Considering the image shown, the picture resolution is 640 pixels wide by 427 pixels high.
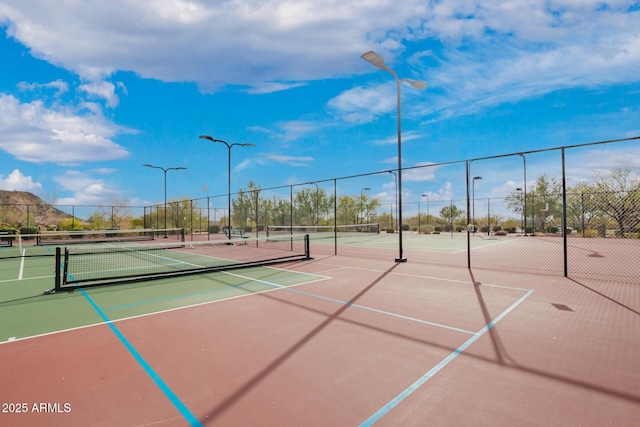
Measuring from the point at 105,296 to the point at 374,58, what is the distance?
10.4 m

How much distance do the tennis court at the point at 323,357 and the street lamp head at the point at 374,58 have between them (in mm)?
7678

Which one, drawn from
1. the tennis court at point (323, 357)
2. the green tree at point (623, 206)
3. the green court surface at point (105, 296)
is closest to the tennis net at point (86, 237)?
the green court surface at point (105, 296)

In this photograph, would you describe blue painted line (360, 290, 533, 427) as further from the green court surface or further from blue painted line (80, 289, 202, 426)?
the green court surface

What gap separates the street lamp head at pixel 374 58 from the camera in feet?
34.7

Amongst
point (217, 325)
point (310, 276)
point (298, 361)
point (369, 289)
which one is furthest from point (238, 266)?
point (298, 361)

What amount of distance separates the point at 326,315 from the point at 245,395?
2.67 metres

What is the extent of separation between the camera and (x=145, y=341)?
4.54 meters

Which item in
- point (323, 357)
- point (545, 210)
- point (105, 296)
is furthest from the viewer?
point (545, 210)

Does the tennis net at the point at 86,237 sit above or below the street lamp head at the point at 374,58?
below

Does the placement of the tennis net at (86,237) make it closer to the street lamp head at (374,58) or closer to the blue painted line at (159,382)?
the street lamp head at (374,58)

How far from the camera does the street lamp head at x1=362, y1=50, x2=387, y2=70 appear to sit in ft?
34.7

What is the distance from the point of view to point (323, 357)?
3.96m

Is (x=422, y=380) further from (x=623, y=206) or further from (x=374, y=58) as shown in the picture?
(x=623, y=206)

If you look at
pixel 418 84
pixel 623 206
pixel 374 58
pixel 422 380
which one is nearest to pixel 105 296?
pixel 422 380
